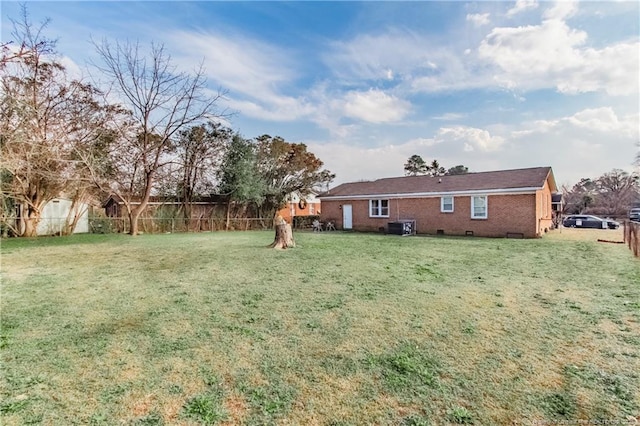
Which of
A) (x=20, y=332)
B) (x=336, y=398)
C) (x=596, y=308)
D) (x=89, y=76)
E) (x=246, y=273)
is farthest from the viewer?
(x=89, y=76)

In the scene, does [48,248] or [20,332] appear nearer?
[20,332]

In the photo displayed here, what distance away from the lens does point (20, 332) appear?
3873 mm

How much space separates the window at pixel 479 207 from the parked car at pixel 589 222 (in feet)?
39.0

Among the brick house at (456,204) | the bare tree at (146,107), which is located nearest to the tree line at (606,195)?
the brick house at (456,204)

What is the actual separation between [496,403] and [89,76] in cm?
1979

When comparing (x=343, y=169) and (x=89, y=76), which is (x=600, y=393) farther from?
(x=343, y=169)

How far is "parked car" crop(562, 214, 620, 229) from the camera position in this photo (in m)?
22.2

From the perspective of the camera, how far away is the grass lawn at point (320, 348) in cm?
242

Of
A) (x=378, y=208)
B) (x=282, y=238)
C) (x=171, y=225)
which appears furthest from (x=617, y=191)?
(x=171, y=225)

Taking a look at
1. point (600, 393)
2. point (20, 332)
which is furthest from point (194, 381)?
point (600, 393)

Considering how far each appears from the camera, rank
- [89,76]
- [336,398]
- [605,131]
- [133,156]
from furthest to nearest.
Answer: [133,156] < [89,76] < [605,131] < [336,398]

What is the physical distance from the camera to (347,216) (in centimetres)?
2194

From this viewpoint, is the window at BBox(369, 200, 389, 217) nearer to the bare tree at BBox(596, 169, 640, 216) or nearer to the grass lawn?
the grass lawn

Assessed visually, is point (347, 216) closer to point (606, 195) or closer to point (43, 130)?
point (43, 130)
